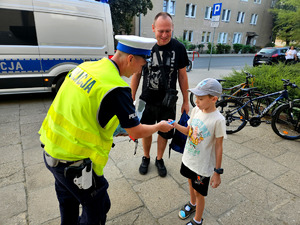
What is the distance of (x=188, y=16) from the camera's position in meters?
26.5

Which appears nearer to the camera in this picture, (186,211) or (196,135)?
(196,135)

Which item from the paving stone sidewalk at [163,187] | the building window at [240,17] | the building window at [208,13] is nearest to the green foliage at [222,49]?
the building window at [208,13]

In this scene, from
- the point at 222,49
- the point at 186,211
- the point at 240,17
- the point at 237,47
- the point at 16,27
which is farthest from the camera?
the point at 240,17

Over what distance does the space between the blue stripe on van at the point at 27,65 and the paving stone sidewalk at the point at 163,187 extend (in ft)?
6.14

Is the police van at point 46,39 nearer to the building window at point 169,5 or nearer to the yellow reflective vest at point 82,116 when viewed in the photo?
the yellow reflective vest at point 82,116

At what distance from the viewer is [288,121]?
4109mm

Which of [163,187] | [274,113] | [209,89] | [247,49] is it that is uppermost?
[209,89]

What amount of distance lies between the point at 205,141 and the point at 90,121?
38.6 inches

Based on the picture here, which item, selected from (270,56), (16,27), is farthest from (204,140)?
(270,56)

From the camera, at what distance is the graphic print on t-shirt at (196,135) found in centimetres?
166

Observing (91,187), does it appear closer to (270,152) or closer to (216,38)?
(270,152)

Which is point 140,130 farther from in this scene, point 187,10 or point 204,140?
point 187,10

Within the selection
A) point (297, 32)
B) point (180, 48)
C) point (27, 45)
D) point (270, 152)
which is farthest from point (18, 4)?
point (297, 32)

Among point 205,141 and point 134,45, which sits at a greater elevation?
point 134,45
